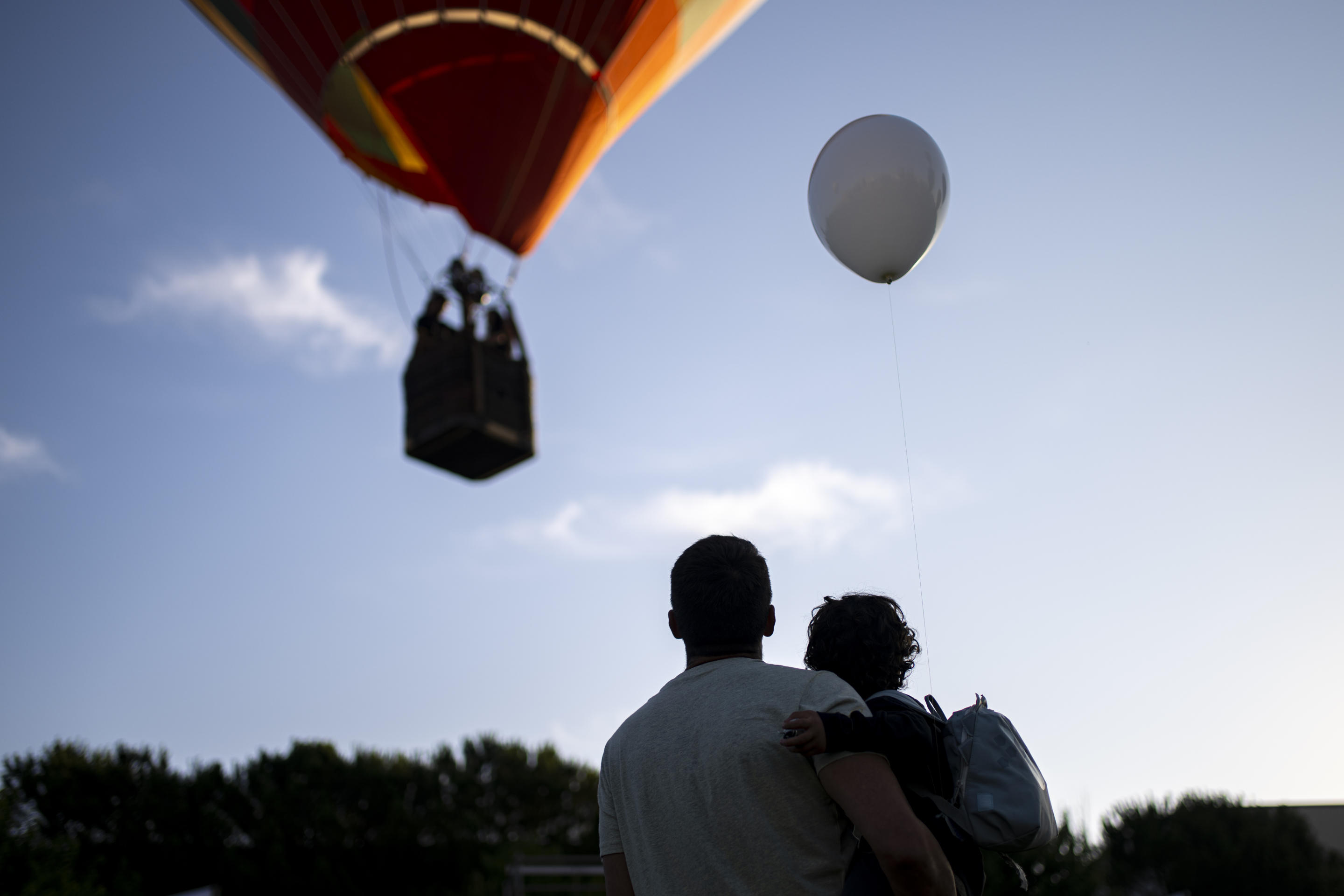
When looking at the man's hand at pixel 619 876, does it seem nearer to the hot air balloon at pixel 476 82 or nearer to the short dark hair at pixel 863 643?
the short dark hair at pixel 863 643

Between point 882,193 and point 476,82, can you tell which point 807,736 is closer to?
point 882,193

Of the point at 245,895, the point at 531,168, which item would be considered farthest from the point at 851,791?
the point at 245,895

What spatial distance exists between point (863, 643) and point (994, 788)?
0.43 metres

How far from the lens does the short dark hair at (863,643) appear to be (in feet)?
7.39

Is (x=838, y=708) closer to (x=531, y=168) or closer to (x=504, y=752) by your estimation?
(x=531, y=168)

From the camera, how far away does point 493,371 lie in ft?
29.1

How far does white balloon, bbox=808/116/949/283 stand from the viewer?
4.29m

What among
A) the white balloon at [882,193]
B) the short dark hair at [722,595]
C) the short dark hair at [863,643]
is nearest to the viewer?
the short dark hair at [722,595]

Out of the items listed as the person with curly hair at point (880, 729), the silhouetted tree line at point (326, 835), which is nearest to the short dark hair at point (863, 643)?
the person with curly hair at point (880, 729)

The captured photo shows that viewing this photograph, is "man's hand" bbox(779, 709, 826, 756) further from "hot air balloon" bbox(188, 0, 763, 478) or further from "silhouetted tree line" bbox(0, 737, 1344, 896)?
"silhouetted tree line" bbox(0, 737, 1344, 896)

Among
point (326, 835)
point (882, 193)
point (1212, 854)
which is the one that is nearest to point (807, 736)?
point (882, 193)

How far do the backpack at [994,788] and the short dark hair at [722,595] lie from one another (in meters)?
0.32

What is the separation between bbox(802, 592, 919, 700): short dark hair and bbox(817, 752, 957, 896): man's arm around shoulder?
0.42 meters

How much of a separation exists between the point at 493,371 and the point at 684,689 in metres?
7.06
